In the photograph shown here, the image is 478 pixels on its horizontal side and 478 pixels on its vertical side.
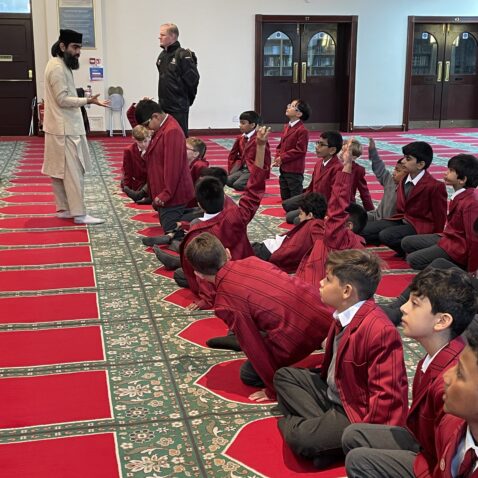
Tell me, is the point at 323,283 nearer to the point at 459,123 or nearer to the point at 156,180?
the point at 156,180

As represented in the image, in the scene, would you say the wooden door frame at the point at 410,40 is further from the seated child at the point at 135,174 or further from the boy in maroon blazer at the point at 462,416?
the boy in maroon blazer at the point at 462,416

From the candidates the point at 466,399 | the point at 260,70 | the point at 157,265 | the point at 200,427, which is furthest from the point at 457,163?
the point at 260,70

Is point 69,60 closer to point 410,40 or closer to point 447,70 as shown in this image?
point 410,40

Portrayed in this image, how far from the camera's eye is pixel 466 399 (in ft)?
5.07

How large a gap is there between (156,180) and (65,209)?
1262 millimetres

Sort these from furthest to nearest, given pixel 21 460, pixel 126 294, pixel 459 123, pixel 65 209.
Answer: pixel 459 123
pixel 65 209
pixel 126 294
pixel 21 460

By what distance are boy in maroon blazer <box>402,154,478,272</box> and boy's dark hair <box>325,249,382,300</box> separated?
1.89 metres

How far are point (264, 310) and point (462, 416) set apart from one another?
1390 mm

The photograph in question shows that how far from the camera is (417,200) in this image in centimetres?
511

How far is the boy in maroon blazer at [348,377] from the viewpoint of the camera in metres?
2.33

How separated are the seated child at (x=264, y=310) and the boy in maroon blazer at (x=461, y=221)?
1668 mm

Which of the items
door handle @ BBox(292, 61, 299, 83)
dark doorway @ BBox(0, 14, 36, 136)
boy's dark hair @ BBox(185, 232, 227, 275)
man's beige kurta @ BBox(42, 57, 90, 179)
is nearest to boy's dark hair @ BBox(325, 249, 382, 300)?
boy's dark hair @ BBox(185, 232, 227, 275)

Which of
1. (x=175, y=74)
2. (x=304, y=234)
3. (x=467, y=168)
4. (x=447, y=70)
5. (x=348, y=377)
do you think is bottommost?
(x=348, y=377)

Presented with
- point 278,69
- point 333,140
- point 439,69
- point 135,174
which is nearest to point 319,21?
point 278,69
